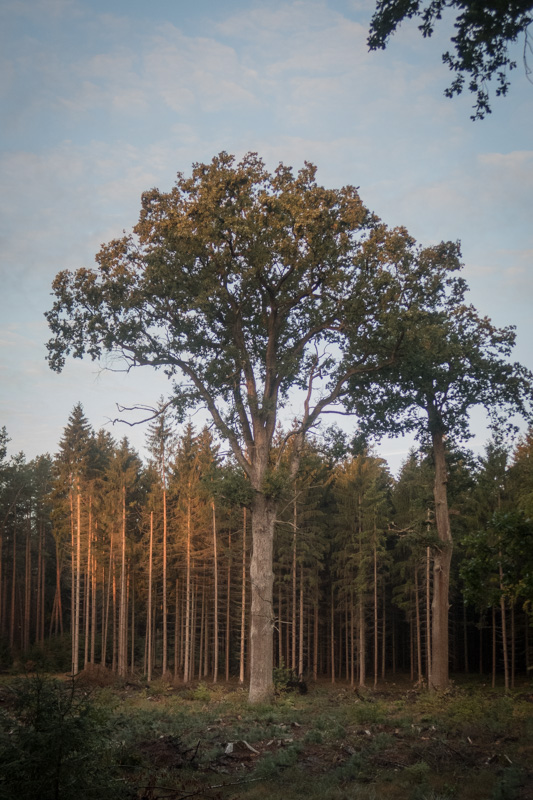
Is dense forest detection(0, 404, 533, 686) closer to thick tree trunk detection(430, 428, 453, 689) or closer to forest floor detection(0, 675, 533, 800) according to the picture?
thick tree trunk detection(430, 428, 453, 689)

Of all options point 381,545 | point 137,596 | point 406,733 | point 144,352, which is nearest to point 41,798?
point 406,733

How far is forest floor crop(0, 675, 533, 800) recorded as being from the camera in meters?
7.91

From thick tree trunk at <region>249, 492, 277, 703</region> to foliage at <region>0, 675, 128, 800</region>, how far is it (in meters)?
12.2

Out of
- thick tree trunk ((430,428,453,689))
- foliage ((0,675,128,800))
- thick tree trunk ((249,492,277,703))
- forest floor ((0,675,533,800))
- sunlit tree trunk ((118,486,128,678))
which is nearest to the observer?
foliage ((0,675,128,800))

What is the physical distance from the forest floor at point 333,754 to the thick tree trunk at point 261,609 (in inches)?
89.5

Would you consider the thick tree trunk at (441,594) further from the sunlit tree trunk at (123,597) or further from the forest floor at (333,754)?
the sunlit tree trunk at (123,597)

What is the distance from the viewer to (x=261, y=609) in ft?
59.1

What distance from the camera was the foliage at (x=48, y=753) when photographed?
524 cm

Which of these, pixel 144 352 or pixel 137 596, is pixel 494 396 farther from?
pixel 137 596

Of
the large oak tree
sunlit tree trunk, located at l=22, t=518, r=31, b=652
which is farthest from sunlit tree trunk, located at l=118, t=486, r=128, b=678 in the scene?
the large oak tree

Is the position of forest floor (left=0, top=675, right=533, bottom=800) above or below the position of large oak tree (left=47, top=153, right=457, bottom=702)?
below

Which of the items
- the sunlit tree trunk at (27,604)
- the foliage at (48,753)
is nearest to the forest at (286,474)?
the foliage at (48,753)

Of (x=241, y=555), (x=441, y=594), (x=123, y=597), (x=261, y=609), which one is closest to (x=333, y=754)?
(x=261, y=609)

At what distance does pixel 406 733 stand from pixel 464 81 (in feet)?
36.8
